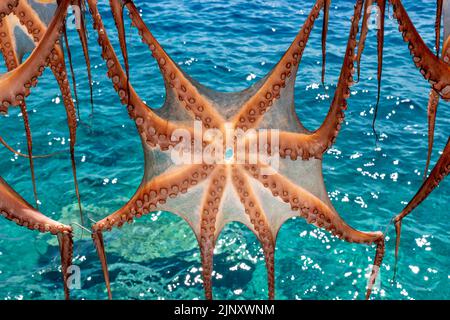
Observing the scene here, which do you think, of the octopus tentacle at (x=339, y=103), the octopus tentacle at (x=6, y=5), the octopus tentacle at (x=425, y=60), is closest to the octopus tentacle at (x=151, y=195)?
the octopus tentacle at (x=339, y=103)

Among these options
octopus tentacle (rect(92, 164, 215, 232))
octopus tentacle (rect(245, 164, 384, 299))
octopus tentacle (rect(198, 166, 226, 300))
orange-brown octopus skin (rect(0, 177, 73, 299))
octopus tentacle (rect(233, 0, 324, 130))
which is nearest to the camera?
orange-brown octopus skin (rect(0, 177, 73, 299))

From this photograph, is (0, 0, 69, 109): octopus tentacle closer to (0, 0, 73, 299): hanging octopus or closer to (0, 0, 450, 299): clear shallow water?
(0, 0, 73, 299): hanging octopus

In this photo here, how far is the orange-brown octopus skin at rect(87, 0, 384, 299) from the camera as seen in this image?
363 cm

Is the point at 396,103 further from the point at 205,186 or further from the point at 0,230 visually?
the point at 0,230

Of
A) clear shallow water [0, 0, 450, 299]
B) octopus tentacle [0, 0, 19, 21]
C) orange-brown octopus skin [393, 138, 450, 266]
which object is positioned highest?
octopus tentacle [0, 0, 19, 21]

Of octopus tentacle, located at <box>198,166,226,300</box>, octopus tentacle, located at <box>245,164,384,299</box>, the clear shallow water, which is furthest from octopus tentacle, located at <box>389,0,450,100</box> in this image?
the clear shallow water

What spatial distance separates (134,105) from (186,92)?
583 mm

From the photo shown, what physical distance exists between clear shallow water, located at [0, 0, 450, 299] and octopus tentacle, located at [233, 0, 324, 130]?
3.43 m

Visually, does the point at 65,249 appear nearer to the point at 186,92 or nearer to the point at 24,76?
the point at 24,76

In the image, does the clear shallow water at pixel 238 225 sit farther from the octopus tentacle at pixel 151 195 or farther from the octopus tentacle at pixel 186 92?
the octopus tentacle at pixel 186 92

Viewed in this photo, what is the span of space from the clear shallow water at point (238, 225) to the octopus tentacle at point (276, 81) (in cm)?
343

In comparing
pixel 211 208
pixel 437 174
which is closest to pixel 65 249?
pixel 211 208

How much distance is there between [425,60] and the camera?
2.89 meters

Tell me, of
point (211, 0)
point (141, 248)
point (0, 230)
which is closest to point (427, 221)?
point (141, 248)
